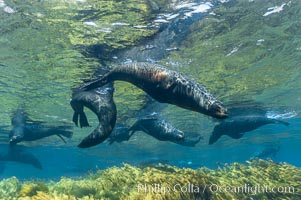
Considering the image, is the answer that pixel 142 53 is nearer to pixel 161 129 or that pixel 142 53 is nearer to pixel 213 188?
pixel 161 129

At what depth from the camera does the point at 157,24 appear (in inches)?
443

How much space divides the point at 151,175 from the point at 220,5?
6.71 meters

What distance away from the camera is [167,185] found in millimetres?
8039

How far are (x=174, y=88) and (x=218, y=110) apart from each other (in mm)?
1247

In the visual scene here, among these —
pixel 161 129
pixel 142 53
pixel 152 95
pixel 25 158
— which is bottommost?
pixel 25 158

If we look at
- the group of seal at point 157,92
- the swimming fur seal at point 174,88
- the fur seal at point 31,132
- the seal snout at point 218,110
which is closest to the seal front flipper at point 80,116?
the group of seal at point 157,92

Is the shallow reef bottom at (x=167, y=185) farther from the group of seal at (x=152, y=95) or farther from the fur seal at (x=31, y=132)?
the fur seal at (x=31, y=132)

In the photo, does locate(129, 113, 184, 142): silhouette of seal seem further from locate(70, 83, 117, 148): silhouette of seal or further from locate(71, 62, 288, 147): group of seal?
locate(70, 83, 117, 148): silhouette of seal

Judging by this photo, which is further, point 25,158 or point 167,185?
point 25,158

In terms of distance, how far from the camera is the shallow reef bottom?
23.3ft

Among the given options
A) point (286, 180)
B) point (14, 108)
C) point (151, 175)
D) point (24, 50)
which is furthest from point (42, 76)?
point (286, 180)

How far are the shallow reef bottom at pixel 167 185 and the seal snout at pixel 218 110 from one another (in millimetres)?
2814

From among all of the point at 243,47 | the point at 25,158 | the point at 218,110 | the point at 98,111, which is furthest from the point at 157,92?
the point at 25,158

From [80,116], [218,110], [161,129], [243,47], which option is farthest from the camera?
[243,47]
